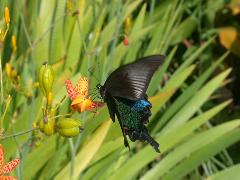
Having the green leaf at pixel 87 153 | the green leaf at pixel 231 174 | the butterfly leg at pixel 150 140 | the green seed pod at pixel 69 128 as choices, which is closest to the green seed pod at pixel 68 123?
the green seed pod at pixel 69 128

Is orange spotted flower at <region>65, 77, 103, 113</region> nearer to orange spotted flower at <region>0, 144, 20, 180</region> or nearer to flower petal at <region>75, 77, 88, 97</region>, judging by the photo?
flower petal at <region>75, 77, 88, 97</region>

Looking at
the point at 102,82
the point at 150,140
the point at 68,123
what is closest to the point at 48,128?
the point at 68,123

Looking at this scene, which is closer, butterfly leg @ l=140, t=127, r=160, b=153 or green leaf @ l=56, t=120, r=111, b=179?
butterfly leg @ l=140, t=127, r=160, b=153

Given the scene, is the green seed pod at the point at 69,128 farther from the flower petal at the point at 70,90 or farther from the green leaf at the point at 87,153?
the green leaf at the point at 87,153

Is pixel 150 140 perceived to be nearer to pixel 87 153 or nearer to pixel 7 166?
pixel 7 166

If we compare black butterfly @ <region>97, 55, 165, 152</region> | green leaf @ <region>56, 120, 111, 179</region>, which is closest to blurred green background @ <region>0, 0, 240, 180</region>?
green leaf @ <region>56, 120, 111, 179</region>

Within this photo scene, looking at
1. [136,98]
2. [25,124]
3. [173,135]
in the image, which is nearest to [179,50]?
[173,135]

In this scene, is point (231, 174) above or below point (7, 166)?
below
